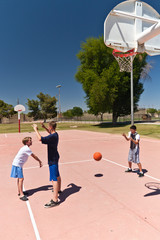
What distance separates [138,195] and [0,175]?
190 inches

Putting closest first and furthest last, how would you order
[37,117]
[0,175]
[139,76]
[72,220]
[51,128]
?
[72,220] → [51,128] → [0,175] → [139,76] → [37,117]

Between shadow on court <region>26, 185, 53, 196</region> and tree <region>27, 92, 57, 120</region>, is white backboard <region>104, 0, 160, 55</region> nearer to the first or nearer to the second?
shadow on court <region>26, 185, 53, 196</region>

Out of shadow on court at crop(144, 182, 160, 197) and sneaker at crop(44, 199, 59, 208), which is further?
shadow on court at crop(144, 182, 160, 197)

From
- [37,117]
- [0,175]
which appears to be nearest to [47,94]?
[37,117]

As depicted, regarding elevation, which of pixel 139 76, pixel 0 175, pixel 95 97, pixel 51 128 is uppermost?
pixel 139 76

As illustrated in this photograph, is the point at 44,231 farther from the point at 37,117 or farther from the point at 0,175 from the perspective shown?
the point at 37,117

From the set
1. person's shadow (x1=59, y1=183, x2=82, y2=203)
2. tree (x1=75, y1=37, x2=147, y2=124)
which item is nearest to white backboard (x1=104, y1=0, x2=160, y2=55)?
person's shadow (x1=59, y1=183, x2=82, y2=203)

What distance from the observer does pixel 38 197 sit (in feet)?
14.9

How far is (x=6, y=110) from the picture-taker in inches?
2525

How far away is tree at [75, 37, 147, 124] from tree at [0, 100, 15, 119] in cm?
3938

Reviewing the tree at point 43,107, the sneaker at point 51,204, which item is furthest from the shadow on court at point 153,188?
the tree at point 43,107

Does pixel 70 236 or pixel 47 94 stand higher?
pixel 47 94

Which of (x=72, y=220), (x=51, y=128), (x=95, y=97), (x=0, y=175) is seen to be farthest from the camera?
(x=95, y=97)

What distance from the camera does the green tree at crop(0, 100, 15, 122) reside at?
63.0 meters
